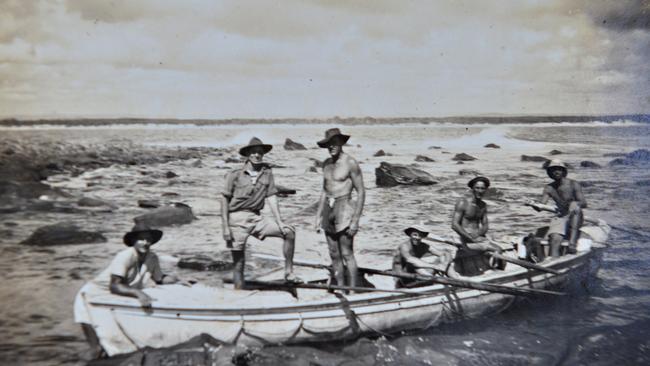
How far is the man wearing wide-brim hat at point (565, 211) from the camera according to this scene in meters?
7.84

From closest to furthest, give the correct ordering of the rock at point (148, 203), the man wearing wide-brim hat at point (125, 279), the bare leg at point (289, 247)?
the man wearing wide-brim hat at point (125, 279)
the bare leg at point (289, 247)
the rock at point (148, 203)

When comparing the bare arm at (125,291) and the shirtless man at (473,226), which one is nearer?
the bare arm at (125,291)

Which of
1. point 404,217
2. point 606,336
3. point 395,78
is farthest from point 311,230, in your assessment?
point 606,336

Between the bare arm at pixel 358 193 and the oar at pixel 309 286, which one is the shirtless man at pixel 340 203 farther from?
the oar at pixel 309 286

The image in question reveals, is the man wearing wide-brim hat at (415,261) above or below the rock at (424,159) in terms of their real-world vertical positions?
below

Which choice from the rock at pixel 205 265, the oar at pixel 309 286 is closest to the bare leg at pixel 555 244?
the oar at pixel 309 286

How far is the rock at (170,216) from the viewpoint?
10047 millimetres

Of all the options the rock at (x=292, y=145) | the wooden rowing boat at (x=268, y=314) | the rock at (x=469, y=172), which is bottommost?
the wooden rowing boat at (x=268, y=314)

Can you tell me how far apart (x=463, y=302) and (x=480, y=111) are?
6378mm

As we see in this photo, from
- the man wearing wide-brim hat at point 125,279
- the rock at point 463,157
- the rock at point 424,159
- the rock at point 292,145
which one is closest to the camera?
the man wearing wide-brim hat at point 125,279

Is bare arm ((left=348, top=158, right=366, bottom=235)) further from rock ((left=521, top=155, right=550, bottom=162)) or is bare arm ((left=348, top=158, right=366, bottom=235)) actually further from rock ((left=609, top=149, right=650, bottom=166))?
rock ((left=609, top=149, right=650, bottom=166))

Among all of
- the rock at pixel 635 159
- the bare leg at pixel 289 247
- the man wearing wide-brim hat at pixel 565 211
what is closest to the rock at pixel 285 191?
the man wearing wide-brim hat at pixel 565 211

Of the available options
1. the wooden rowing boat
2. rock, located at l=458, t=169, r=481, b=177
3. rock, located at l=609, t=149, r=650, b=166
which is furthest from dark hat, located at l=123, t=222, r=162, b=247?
rock, located at l=609, t=149, r=650, b=166

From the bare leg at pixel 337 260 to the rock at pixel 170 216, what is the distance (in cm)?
474
